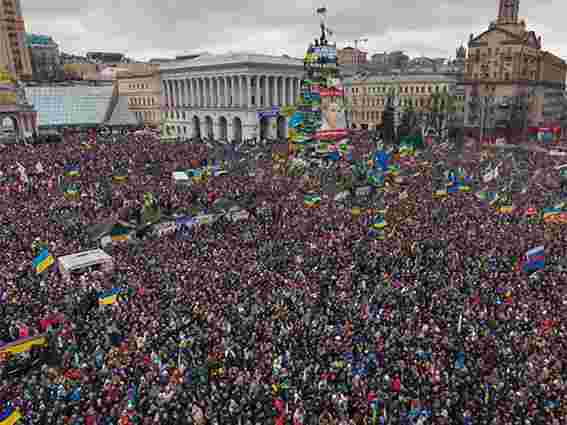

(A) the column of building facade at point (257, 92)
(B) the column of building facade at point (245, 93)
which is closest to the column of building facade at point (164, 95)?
(B) the column of building facade at point (245, 93)

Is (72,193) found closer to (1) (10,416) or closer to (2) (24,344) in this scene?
(2) (24,344)

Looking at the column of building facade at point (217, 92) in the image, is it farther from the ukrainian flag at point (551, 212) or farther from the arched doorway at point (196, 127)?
the ukrainian flag at point (551, 212)

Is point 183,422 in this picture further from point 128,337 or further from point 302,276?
point 302,276

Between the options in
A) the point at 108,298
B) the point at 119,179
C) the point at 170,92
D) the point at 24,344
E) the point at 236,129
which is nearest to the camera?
the point at 24,344

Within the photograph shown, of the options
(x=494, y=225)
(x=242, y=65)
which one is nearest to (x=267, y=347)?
(x=494, y=225)

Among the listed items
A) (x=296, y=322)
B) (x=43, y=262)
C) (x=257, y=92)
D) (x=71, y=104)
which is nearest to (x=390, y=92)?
(x=257, y=92)
